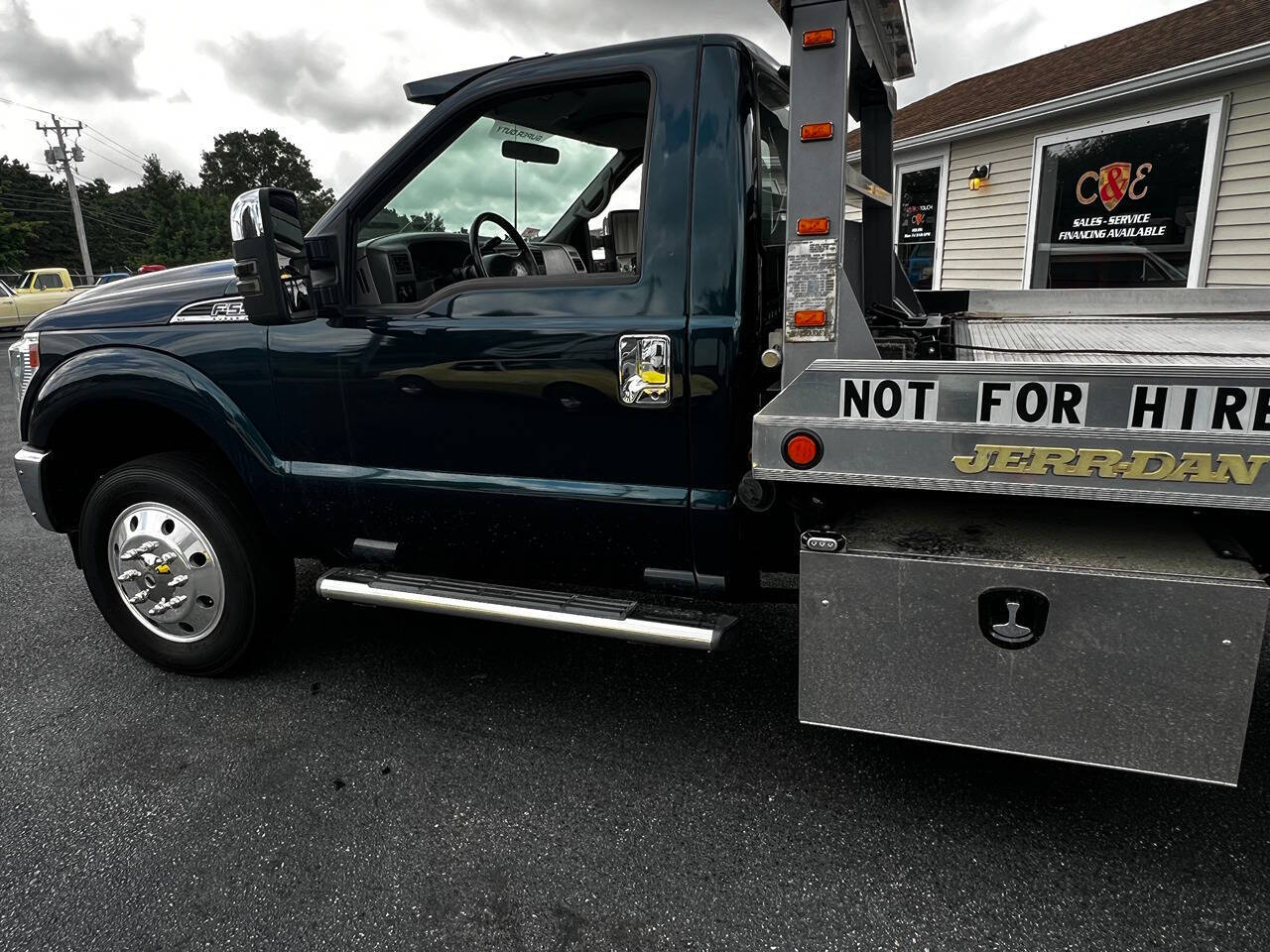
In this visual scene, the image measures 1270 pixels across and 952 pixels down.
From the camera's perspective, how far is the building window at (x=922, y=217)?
35.0 feet

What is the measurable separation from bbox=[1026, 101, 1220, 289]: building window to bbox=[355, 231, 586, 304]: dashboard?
6.74 meters

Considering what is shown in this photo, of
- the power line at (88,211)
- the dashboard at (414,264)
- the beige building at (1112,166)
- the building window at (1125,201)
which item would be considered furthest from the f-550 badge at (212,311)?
Result: the power line at (88,211)

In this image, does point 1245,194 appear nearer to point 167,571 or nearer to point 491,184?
point 491,184

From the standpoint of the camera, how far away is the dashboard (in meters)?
2.78

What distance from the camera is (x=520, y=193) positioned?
123 inches

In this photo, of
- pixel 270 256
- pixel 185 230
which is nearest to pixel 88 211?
pixel 185 230

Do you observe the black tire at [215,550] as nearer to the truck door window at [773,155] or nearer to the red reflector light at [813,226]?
the truck door window at [773,155]

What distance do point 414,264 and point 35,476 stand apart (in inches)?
67.1

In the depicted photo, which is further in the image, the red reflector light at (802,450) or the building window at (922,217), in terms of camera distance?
the building window at (922,217)

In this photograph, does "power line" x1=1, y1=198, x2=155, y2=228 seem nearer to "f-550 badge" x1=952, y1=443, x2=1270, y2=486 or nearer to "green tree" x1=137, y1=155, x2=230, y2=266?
"green tree" x1=137, y1=155, x2=230, y2=266

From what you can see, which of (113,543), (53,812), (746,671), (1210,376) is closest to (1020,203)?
(746,671)

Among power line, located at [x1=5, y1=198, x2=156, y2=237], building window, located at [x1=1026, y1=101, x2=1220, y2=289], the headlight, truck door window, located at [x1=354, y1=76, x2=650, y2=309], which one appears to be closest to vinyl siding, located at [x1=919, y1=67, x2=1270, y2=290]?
building window, located at [x1=1026, y1=101, x2=1220, y2=289]

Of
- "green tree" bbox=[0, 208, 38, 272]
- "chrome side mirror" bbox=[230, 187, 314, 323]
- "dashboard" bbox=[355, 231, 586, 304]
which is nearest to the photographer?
"chrome side mirror" bbox=[230, 187, 314, 323]

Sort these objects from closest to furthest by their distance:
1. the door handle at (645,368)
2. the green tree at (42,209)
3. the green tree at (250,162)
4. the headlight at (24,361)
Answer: the door handle at (645,368), the headlight at (24,361), the green tree at (42,209), the green tree at (250,162)
